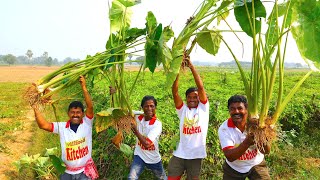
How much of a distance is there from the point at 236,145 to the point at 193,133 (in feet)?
2.71

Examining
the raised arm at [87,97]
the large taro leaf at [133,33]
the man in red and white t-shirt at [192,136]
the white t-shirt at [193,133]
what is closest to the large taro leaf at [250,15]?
the large taro leaf at [133,33]

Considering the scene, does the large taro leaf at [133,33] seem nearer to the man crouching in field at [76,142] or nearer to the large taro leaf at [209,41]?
the large taro leaf at [209,41]

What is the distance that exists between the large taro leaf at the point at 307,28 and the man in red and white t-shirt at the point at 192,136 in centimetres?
158

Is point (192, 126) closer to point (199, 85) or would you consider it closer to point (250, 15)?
point (199, 85)

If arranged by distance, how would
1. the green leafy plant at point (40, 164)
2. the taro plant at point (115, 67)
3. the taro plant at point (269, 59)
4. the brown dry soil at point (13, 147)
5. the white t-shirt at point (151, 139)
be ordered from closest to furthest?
the taro plant at point (269, 59) < the taro plant at point (115, 67) < the white t-shirt at point (151, 139) < the green leafy plant at point (40, 164) < the brown dry soil at point (13, 147)

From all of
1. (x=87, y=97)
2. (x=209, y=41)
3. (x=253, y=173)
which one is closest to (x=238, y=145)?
(x=253, y=173)

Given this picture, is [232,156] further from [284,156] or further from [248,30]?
→ [284,156]

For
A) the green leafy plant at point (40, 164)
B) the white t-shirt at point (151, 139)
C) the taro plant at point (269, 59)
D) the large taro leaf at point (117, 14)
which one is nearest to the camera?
the taro plant at point (269, 59)

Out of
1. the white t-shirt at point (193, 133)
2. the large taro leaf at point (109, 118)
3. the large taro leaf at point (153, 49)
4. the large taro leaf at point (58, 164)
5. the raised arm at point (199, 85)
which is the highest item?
the large taro leaf at point (153, 49)

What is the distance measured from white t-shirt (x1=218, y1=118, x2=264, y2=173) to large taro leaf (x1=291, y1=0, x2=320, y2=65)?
1141 mm

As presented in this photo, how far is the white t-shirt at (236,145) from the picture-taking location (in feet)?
11.1

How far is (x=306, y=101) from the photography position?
28.8 ft

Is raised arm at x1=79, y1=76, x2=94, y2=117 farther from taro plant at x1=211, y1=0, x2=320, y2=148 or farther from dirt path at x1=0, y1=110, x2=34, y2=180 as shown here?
dirt path at x1=0, y1=110, x2=34, y2=180

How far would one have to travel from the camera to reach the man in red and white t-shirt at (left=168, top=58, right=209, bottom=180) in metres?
4.09
